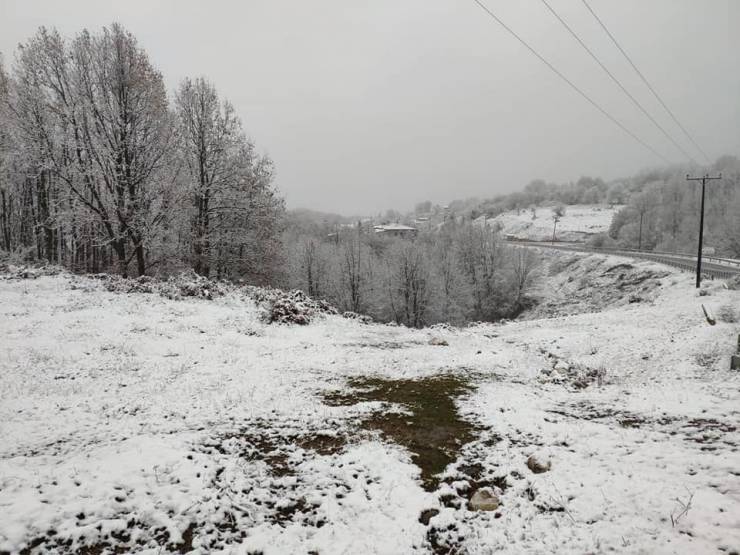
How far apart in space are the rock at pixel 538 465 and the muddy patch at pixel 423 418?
1.22 meters

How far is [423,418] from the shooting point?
333 inches

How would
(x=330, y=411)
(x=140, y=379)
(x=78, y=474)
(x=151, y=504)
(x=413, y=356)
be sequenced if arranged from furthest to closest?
(x=413, y=356)
(x=140, y=379)
(x=330, y=411)
(x=78, y=474)
(x=151, y=504)

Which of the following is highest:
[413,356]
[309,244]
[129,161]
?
[129,161]

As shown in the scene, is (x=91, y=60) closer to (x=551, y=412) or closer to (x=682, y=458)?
(x=551, y=412)

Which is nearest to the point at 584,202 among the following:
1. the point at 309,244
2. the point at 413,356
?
the point at 309,244

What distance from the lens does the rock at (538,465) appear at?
6.29m

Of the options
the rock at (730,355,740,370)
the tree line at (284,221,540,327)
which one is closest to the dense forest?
the tree line at (284,221,540,327)

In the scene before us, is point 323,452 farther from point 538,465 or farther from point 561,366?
point 561,366

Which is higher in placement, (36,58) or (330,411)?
(36,58)

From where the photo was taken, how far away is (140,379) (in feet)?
31.7

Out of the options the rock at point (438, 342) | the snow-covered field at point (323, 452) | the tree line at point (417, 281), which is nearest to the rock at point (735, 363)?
the snow-covered field at point (323, 452)

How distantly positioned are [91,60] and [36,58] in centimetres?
291

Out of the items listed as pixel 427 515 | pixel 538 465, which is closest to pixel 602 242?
pixel 538 465

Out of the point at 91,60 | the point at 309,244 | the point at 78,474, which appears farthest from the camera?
the point at 309,244
